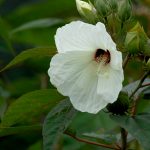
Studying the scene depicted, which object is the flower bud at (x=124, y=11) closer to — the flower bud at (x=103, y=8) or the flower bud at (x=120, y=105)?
the flower bud at (x=103, y=8)

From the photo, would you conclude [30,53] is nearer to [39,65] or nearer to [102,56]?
[102,56]

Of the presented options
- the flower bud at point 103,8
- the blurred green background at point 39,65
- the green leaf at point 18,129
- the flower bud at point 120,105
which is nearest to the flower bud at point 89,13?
the flower bud at point 103,8

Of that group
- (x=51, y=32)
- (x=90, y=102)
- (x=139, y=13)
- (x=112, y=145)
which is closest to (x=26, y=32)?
(x=51, y=32)

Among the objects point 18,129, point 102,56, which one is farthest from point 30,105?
point 102,56

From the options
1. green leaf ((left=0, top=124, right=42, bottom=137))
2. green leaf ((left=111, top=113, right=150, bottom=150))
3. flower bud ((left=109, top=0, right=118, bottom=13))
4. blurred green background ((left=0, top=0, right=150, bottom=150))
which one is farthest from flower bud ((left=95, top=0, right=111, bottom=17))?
blurred green background ((left=0, top=0, right=150, bottom=150))

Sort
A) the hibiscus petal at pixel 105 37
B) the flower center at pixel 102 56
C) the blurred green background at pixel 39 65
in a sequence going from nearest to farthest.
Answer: the hibiscus petal at pixel 105 37
the flower center at pixel 102 56
the blurred green background at pixel 39 65

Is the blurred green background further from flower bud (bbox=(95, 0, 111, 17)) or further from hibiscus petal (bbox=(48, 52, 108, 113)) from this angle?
flower bud (bbox=(95, 0, 111, 17))
